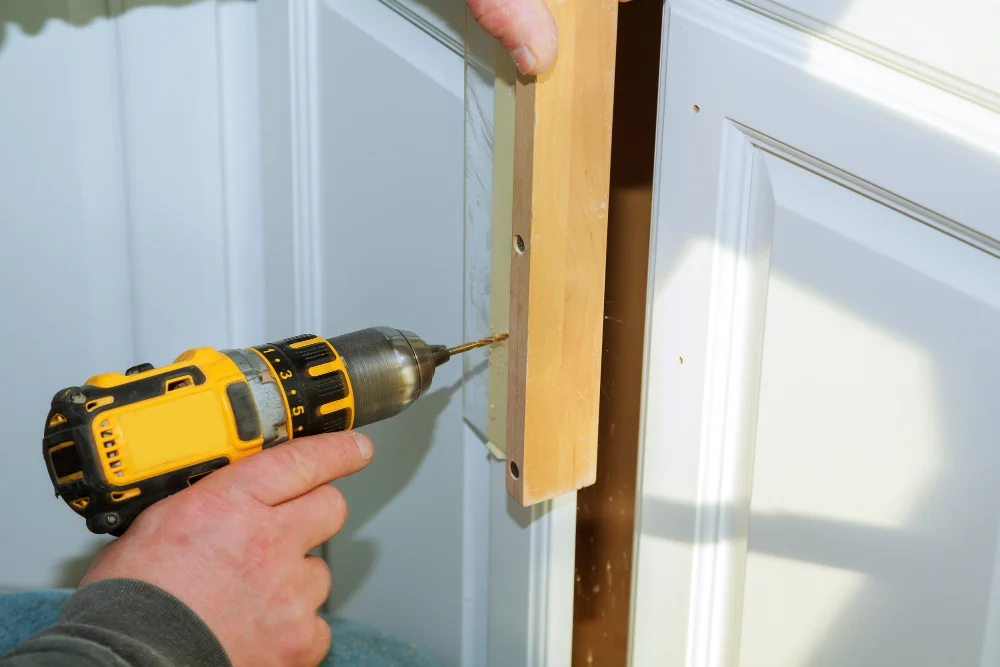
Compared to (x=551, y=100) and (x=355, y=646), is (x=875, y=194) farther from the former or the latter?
(x=355, y=646)

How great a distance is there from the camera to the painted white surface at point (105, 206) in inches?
46.4

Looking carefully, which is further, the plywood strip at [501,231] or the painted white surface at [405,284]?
the painted white surface at [405,284]

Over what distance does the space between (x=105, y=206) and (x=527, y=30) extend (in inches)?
32.3

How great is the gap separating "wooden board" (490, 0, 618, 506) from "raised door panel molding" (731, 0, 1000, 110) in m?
0.16

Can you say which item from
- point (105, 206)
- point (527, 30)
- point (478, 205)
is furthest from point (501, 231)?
point (105, 206)

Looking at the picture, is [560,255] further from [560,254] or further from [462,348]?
[462,348]

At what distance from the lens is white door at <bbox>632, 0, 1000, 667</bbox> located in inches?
20.1

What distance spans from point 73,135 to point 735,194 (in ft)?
3.03

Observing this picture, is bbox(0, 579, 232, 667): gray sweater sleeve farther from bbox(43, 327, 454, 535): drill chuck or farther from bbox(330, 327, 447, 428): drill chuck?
bbox(330, 327, 447, 428): drill chuck

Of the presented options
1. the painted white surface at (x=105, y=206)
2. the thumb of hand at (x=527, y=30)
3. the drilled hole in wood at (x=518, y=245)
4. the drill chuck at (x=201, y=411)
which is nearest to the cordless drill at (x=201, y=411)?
the drill chuck at (x=201, y=411)

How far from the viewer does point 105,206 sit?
4.02 feet

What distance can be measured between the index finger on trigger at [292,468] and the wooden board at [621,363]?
0.23m

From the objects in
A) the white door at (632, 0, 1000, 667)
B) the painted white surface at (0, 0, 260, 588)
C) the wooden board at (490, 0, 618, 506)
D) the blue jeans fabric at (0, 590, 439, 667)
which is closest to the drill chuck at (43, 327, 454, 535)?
the wooden board at (490, 0, 618, 506)

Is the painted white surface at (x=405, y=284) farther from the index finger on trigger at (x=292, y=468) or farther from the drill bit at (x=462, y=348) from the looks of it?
the index finger on trigger at (x=292, y=468)
